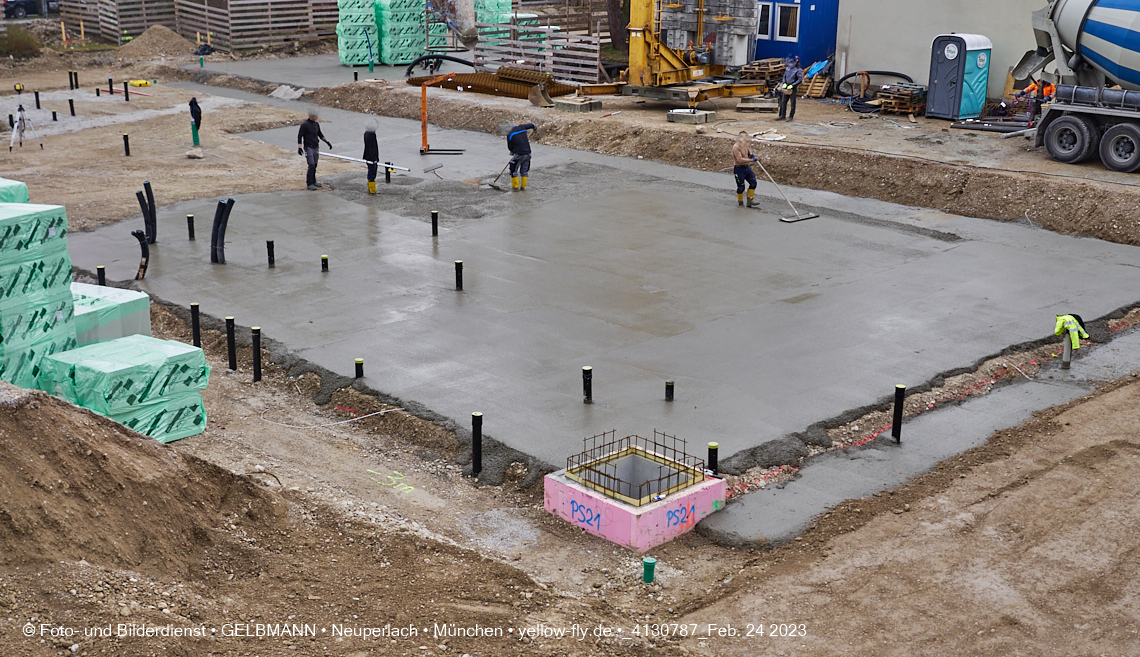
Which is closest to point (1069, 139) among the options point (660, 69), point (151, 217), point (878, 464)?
point (660, 69)

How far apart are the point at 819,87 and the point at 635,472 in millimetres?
23983

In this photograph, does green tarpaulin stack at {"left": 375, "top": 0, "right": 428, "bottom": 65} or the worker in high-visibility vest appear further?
green tarpaulin stack at {"left": 375, "top": 0, "right": 428, "bottom": 65}

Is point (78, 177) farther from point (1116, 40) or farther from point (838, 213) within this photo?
point (1116, 40)

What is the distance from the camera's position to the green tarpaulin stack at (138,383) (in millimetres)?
11164

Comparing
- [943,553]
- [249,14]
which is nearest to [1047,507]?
[943,553]

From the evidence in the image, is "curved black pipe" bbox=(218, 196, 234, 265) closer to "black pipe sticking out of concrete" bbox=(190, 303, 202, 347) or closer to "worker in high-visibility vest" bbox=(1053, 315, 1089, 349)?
"black pipe sticking out of concrete" bbox=(190, 303, 202, 347)

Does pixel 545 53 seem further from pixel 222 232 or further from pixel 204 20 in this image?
pixel 204 20

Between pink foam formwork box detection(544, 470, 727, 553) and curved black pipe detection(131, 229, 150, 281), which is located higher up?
curved black pipe detection(131, 229, 150, 281)

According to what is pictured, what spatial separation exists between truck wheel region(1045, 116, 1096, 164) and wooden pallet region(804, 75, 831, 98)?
9685 mm

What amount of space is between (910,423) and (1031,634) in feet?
14.3

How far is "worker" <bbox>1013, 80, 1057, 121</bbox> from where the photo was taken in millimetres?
26203

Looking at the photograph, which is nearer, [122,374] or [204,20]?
[122,374]

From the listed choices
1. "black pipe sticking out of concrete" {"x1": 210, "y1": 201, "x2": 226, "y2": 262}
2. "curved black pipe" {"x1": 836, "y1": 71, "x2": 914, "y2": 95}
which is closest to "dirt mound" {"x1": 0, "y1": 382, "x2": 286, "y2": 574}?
"black pipe sticking out of concrete" {"x1": 210, "y1": 201, "x2": 226, "y2": 262}

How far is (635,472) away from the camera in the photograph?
10.8 metres
